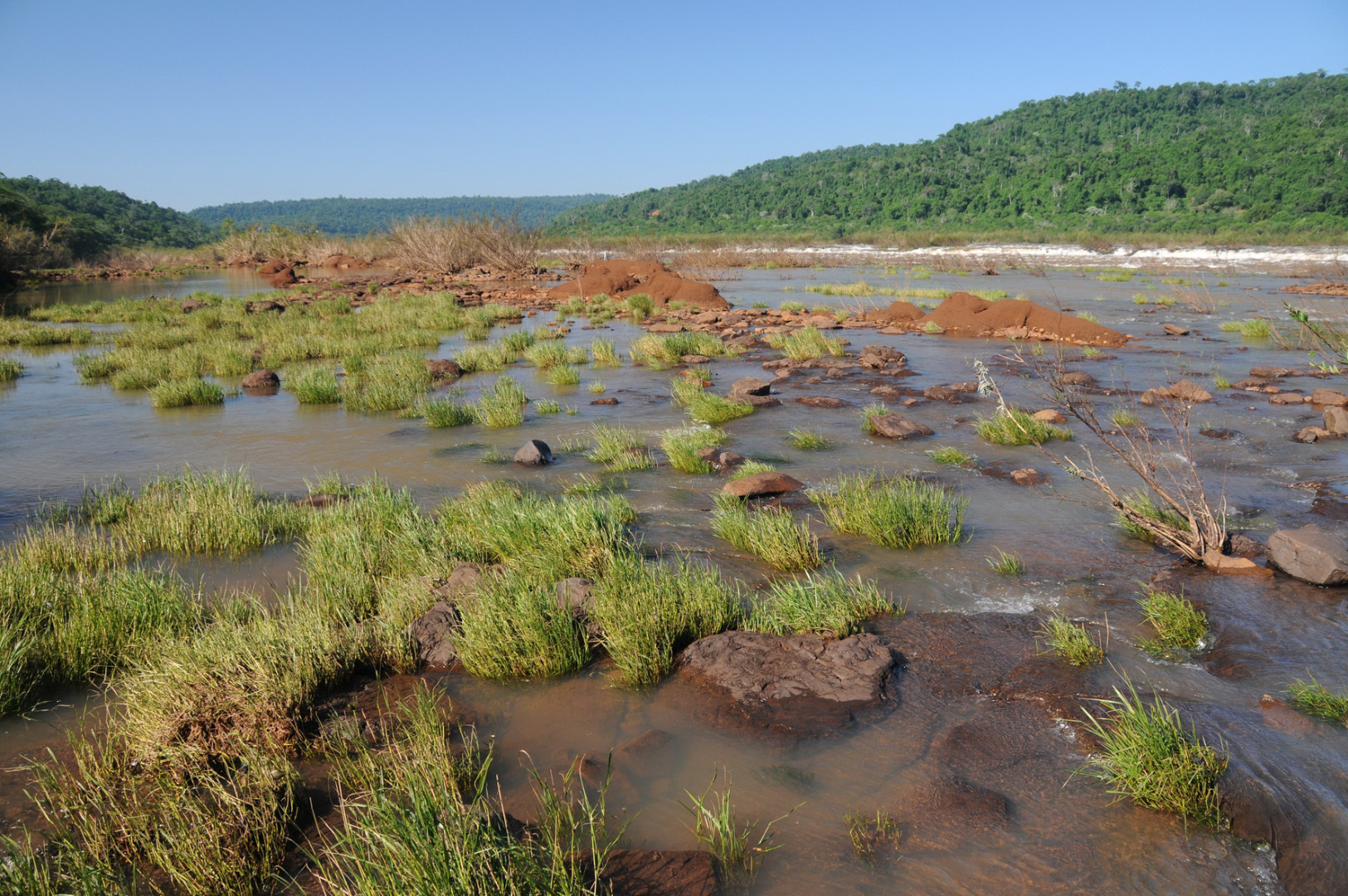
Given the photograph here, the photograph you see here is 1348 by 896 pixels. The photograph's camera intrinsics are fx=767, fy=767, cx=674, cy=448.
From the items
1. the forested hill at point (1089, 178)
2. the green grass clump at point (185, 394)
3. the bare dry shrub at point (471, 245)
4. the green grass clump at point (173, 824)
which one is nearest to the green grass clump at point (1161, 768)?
the green grass clump at point (173, 824)

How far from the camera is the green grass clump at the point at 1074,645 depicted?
13.2ft

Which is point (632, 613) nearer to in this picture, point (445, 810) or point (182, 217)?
point (445, 810)

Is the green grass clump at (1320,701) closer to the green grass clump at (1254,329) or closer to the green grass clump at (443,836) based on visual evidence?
the green grass clump at (443,836)

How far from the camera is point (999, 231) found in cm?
6319

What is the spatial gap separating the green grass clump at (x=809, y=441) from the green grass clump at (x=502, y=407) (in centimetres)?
380

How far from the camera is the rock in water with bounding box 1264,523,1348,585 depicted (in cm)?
479

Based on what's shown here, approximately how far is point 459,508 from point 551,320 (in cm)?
1764

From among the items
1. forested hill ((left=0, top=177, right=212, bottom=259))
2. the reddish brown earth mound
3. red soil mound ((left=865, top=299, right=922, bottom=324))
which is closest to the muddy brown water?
red soil mound ((left=865, top=299, right=922, bottom=324))

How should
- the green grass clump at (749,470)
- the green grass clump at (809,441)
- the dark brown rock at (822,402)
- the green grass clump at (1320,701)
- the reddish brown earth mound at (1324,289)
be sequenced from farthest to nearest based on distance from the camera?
the reddish brown earth mound at (1324,289), the dark brown rock at (822,402), the green grass clump at (809,441), the green grass clump at (749,470), the green grass clump at (1320,701)

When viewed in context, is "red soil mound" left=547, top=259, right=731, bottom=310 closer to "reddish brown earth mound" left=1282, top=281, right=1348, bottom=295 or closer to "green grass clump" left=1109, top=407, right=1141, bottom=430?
"green grass clump" left=1109, top=407, right=1141, bottom=430

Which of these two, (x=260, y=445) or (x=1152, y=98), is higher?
(x=1152, y=98)

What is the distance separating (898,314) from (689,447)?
13517 millimetres

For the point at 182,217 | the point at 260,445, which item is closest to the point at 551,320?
the point at 260,445

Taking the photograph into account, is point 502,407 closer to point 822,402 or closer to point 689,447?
point 689,447
